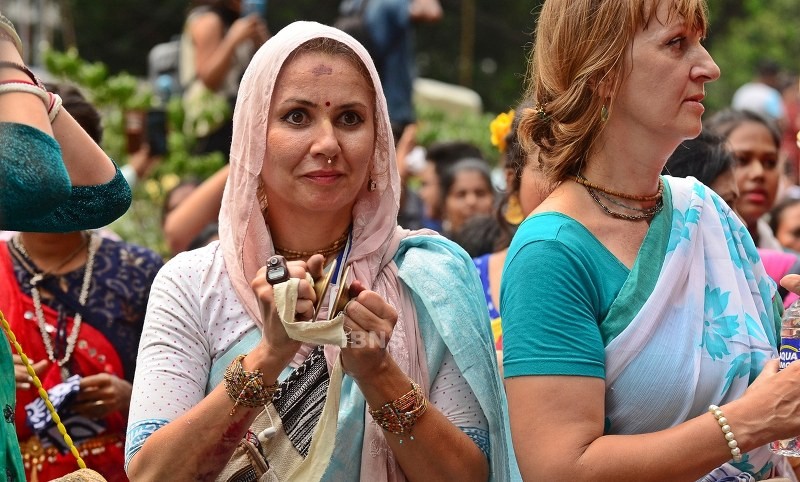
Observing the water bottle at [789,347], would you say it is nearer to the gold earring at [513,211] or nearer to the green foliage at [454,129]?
the gold earring at [513,211]

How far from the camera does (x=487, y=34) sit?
20.8 m

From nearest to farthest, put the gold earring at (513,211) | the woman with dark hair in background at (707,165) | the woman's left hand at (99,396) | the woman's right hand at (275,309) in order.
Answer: the woman's right hand at (275,309) < the woman's left hand at (99,396) < the woman with dark hair in background at (707,165) < the gold earring at (513,211)

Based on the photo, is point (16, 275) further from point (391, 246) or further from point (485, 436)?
point (485, 436)

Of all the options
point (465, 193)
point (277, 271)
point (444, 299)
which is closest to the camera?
point (277, 271)

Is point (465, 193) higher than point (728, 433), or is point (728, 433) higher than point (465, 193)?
point (728, 433)

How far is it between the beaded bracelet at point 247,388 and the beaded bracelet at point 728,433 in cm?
96

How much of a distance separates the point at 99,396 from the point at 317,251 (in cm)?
117

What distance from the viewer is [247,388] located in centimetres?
274

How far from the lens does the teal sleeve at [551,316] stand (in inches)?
106

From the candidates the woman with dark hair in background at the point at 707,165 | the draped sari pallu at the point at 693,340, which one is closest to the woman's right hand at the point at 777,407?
the draped sari pallu at the point at 693,340

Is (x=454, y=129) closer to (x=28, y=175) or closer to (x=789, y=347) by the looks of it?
(x=789, y=347)

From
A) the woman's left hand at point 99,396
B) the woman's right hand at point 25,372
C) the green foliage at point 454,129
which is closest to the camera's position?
the woman's right hand at point 25,372

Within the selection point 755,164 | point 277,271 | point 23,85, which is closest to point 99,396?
point 277,271

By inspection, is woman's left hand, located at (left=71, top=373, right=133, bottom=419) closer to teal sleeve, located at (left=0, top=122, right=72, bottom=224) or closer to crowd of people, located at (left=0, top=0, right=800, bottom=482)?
crowd of people, located at (left=0, top=0, right=800, bottom=482)
